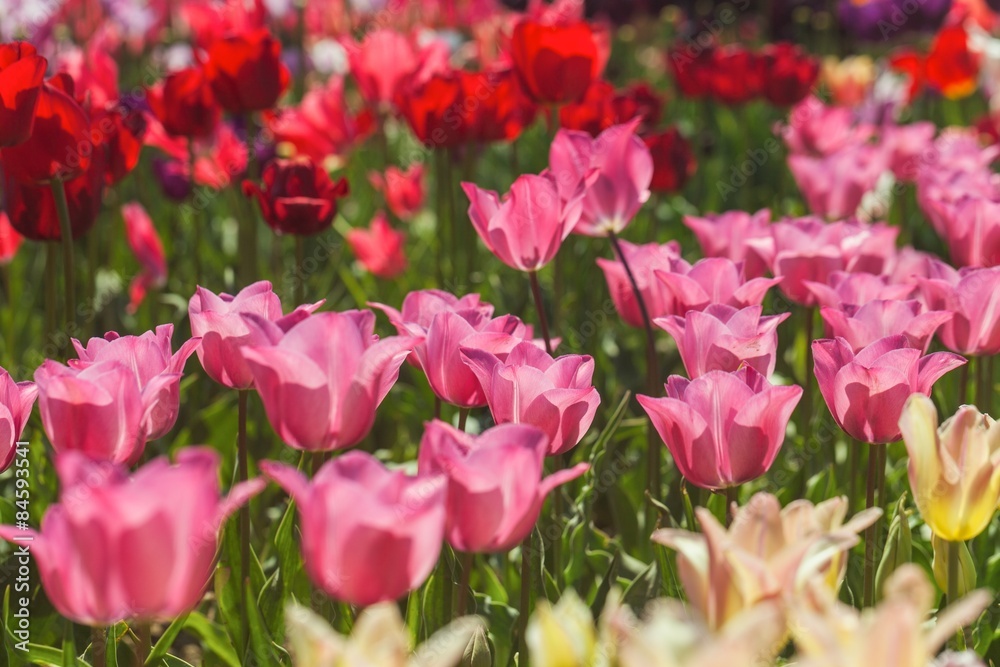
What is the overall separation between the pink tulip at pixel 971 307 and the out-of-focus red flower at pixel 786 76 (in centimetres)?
199

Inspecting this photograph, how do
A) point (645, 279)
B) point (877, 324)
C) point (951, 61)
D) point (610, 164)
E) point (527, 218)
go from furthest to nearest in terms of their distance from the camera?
point (951, 61) < point (610, 164) < point (645, 279) < point (527, 218) < point (877, 324)

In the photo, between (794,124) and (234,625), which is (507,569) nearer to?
(234,625)

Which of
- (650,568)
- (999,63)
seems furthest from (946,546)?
(999,63)

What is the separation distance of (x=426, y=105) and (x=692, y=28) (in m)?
3.55

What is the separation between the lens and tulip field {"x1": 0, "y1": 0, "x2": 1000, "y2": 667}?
0.88 meters

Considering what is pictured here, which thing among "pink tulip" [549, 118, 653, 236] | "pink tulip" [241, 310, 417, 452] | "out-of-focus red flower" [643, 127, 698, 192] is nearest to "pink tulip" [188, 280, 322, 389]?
"pink tulip" [241, 310, 417, 452]

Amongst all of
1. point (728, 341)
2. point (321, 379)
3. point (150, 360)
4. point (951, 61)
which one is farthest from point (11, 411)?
point (951, 61)

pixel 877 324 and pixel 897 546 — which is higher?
pixel 877 324

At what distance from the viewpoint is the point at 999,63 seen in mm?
4953

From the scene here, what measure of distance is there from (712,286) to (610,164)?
32 centimetres

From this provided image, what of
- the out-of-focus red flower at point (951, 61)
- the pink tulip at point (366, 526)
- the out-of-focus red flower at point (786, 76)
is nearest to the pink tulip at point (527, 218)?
the pink tulip at point (366, 526)

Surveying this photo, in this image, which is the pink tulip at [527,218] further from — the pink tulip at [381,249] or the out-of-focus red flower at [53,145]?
the pink tulip at [381,249]

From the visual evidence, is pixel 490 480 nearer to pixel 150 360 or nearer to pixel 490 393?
pixel 490 393

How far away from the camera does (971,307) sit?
63.7 inches
